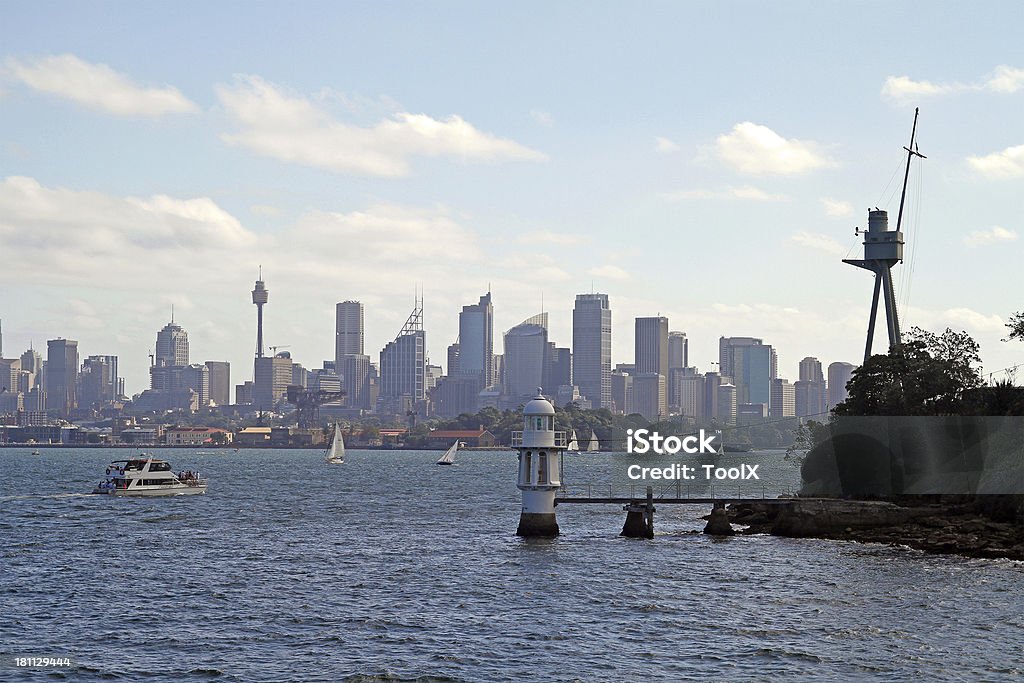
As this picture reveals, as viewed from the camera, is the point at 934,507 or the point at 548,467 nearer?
the point at 548,467

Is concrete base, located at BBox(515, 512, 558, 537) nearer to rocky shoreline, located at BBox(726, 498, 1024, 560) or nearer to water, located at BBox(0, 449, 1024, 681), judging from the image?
water, located at BBox(0, 449, 1024, 681)

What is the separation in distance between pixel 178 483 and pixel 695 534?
7557 centimetres

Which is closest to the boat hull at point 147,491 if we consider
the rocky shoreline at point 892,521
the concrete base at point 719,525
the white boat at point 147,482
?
the white boat at point 147,482

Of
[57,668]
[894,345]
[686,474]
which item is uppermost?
[894,345]

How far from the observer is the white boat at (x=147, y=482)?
141250 mm

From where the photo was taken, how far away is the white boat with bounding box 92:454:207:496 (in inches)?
5561

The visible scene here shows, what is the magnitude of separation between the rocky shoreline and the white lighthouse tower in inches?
658

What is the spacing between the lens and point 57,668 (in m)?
46.1

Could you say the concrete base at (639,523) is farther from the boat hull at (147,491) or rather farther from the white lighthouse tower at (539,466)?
the boat hull at (147,491)

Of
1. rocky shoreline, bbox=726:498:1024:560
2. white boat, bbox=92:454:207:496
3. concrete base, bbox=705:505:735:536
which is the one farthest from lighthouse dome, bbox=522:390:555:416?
white boat, bbox=92:454:207:496

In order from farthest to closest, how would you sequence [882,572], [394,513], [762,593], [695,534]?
[394,513]
[695,534]
[882,572]
[762,593]

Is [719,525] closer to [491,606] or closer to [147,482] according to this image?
[491,606]

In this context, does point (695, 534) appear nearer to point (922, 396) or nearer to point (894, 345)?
point (922, 396)

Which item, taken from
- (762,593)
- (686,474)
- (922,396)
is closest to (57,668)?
(762,593)
